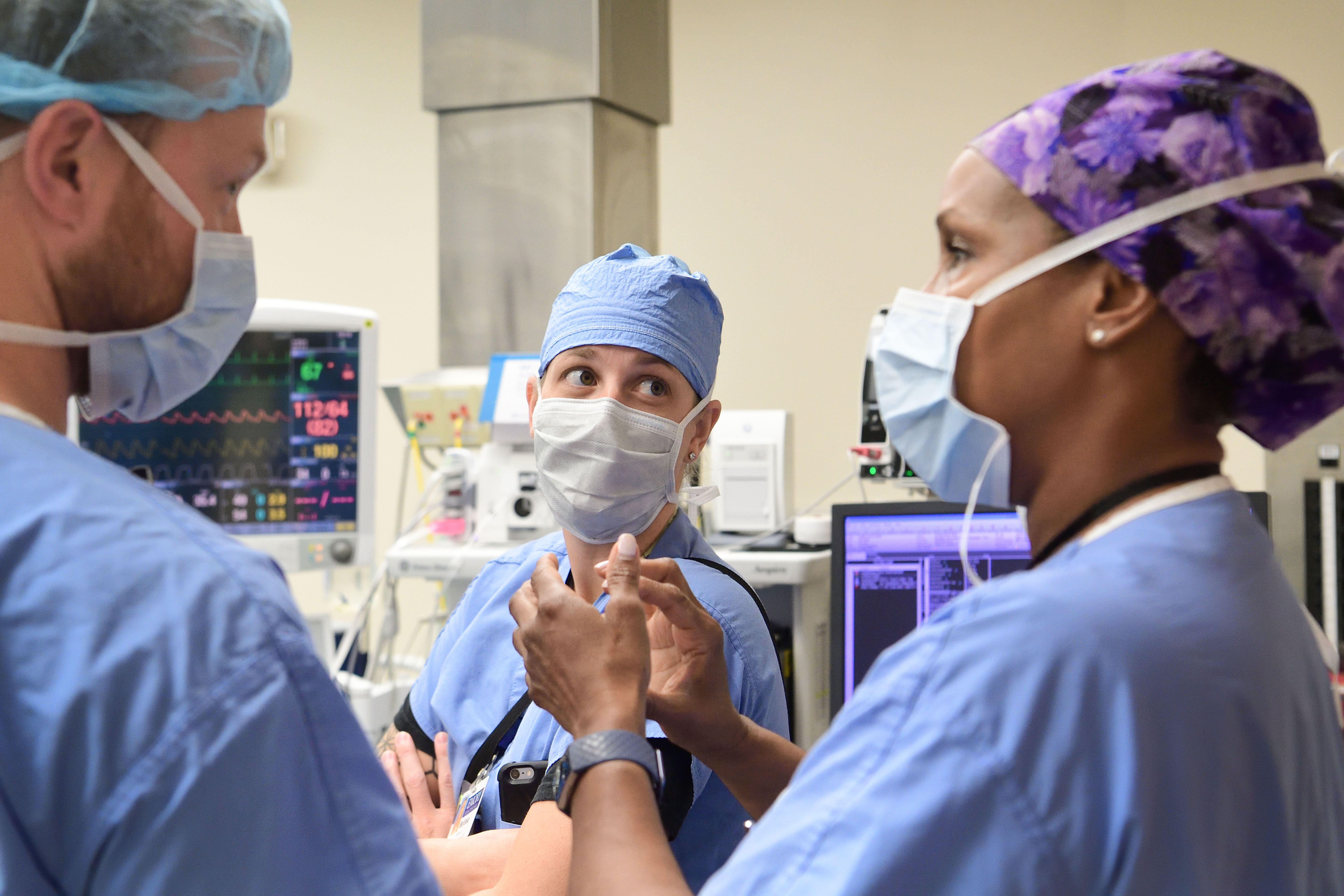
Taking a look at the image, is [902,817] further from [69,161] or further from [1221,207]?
[69,161]

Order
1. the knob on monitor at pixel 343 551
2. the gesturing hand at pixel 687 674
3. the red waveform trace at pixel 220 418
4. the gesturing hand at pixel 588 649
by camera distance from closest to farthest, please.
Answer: the gesturing hand at pixel 588 649
the gesturing hand at pixel 687 674
the red waveform trace at pixel 220 418
the knob on monitor at pixel 343 551

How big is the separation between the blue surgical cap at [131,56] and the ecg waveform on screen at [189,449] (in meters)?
2.25

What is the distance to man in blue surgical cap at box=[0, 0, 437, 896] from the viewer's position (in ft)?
2.13

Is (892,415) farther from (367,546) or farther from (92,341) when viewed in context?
(367,546)

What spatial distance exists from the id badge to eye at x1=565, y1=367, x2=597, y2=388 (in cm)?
48

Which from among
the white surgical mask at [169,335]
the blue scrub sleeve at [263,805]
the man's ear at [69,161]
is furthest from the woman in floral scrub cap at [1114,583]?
the man's ear at [69,161]

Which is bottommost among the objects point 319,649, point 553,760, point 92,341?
point 319,649

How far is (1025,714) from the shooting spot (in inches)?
27.4

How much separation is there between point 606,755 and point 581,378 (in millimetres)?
612

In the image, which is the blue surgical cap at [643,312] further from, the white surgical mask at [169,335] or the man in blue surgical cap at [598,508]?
the white surgical mask at [169,335]

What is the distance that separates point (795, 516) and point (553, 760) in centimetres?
176

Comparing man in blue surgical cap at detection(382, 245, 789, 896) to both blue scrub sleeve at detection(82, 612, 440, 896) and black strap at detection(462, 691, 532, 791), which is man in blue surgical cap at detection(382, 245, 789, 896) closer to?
black strap at detection(462, 691, 532, 791)

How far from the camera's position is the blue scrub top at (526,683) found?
1.24m

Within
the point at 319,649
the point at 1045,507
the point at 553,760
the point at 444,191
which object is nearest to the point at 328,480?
the point at 319,649
